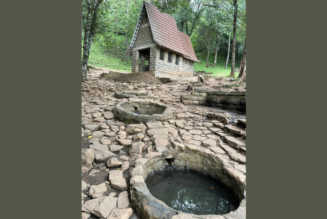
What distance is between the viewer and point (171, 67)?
1466 centimetres

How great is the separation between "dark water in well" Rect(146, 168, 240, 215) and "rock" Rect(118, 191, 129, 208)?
64 cm

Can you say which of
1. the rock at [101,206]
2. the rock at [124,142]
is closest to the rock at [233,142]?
the rock at [124,142]

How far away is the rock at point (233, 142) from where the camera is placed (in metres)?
3.44

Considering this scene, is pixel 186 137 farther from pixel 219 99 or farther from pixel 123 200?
pixel 219 99

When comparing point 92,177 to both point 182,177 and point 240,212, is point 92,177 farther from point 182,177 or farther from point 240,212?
point 240,212

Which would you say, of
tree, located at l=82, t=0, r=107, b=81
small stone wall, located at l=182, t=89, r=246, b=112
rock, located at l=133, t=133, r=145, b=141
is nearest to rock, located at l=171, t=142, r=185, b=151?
rock, located at l=133, t=133, r=145, b=141

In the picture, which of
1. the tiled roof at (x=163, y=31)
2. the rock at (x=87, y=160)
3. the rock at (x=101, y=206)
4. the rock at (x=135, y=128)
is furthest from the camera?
the tiled roof at (x=163, y=31)

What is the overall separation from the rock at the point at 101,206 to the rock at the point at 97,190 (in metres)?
0.09

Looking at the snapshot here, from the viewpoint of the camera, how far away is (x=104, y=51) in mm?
26188

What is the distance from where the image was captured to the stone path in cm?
230

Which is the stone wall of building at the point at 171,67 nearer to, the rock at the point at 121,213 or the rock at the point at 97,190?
the rock at the point at 97,190

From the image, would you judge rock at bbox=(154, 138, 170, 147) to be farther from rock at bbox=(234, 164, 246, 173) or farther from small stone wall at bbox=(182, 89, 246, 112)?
small stone wall at bbox=(182, 89, 246, 112)

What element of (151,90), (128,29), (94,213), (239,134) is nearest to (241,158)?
(239,134)

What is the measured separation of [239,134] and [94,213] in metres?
3.17
